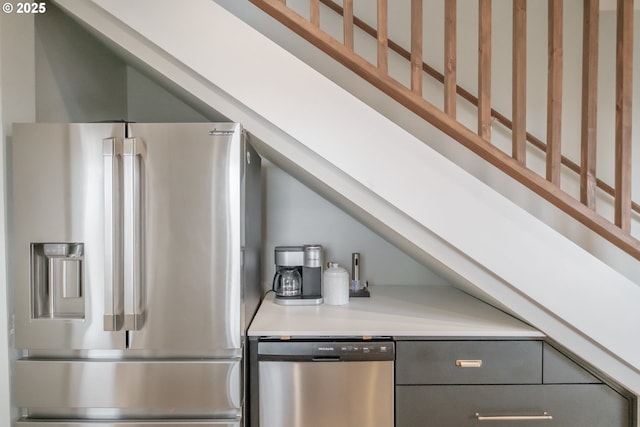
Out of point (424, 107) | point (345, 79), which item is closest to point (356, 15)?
point (345, 79)

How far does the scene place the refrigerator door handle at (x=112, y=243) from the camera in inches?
61.6

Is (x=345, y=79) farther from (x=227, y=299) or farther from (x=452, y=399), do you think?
(x=452, y=399)

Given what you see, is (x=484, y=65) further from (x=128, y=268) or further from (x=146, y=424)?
(x=146, y=424)

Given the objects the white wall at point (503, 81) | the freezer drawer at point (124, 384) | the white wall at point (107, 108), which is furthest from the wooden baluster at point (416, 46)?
the freezer drawer at point (124, 384)

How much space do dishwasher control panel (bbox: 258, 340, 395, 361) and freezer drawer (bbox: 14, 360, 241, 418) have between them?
15 cm

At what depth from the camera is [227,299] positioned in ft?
5.25

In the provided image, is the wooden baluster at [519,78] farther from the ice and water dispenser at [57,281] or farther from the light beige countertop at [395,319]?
the ice and water dispenser at [57,281]

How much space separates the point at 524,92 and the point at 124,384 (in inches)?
68.7

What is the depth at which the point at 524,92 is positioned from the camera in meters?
1.56

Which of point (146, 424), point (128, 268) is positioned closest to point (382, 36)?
point (128, 268)

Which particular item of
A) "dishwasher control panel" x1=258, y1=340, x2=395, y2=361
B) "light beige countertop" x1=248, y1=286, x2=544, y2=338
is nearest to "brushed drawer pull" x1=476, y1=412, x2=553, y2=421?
"light beige countertop" x1=248, y1=286, x2=544, y2=338

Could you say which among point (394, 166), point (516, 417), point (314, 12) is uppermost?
point (314, 12)

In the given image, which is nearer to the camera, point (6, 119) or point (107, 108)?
point (6, 119)

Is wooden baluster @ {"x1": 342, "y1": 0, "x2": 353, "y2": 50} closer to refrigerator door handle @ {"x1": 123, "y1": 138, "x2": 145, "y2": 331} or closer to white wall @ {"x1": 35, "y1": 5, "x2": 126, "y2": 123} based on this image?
refrigerator door handle @ {"x1": 123, "y1": 138, "x2": 145, "y2": 331}
